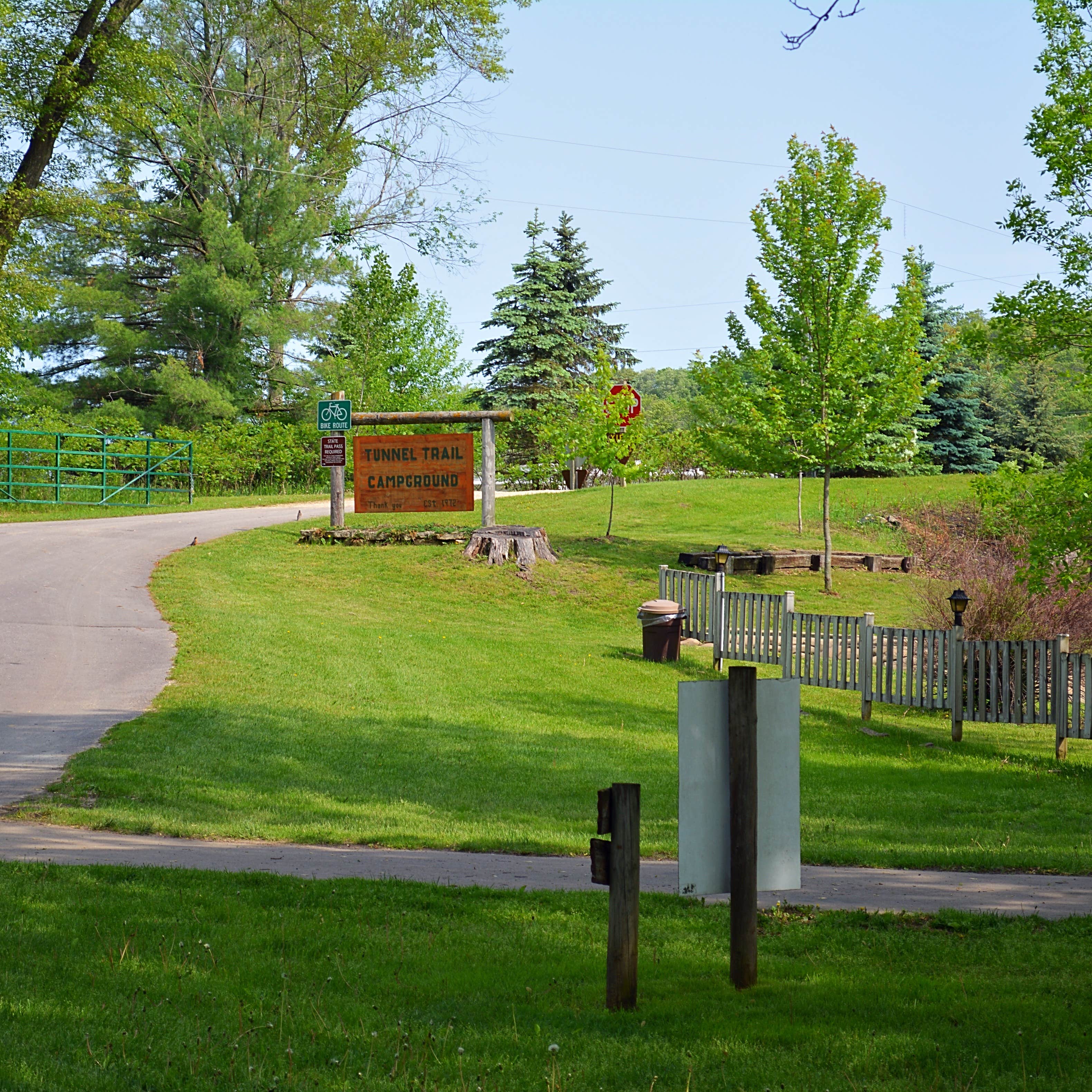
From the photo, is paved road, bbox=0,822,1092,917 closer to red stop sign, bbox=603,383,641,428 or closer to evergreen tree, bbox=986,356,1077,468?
red stop sign, bbox=603,383,641,428

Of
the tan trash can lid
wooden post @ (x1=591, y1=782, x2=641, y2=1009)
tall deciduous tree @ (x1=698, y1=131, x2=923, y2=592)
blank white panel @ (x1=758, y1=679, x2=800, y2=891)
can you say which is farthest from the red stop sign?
wooden post @ (x1=591, y1=782, x2=641, y2=1009)

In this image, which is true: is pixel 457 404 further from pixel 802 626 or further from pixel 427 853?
pixel 427 853

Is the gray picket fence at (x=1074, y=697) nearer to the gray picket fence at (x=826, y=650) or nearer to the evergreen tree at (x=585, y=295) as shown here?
the gray picket fence at (x=826, y=650)

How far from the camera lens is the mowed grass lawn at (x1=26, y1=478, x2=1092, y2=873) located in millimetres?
8352

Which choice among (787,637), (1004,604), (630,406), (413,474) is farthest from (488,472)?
(1004,604)

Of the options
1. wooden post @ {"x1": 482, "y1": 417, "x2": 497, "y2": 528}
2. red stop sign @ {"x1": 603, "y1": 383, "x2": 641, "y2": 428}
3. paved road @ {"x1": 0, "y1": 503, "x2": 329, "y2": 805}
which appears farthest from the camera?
red stop sign @ {"x1": 603, "y1": 383, "x2": 641, "y2": 428}

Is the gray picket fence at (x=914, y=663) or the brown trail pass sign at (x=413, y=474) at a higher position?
the brown trail pass sign at (x=413, y=474)

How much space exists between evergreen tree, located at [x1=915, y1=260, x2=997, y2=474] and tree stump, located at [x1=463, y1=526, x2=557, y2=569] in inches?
1100

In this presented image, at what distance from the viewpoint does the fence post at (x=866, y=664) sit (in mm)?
14852

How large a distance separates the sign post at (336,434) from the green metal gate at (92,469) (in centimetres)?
776

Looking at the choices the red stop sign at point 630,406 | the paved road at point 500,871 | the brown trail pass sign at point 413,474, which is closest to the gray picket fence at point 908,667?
the paved road at point 500,871

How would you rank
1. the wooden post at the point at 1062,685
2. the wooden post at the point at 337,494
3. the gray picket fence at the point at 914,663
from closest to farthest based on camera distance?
the wooden post at the point at 1062,685 → the gray picket fence at the point at 914,663 → the wooden post at the point at 337,494

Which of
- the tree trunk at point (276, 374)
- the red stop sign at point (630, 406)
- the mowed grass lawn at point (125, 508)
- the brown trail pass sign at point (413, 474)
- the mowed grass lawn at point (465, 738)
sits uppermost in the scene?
the tree trunk at point (276, 374)

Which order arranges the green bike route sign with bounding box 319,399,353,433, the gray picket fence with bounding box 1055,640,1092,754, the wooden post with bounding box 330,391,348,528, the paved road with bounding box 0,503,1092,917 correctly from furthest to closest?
the wooden post with bounding box 330,391,348,528, the green bike route sign with bounding box 319,399,353,433, the gray picket fence with bounding box 1055,640,1092,754, the paved road with bounding box 0,503,1092,917
